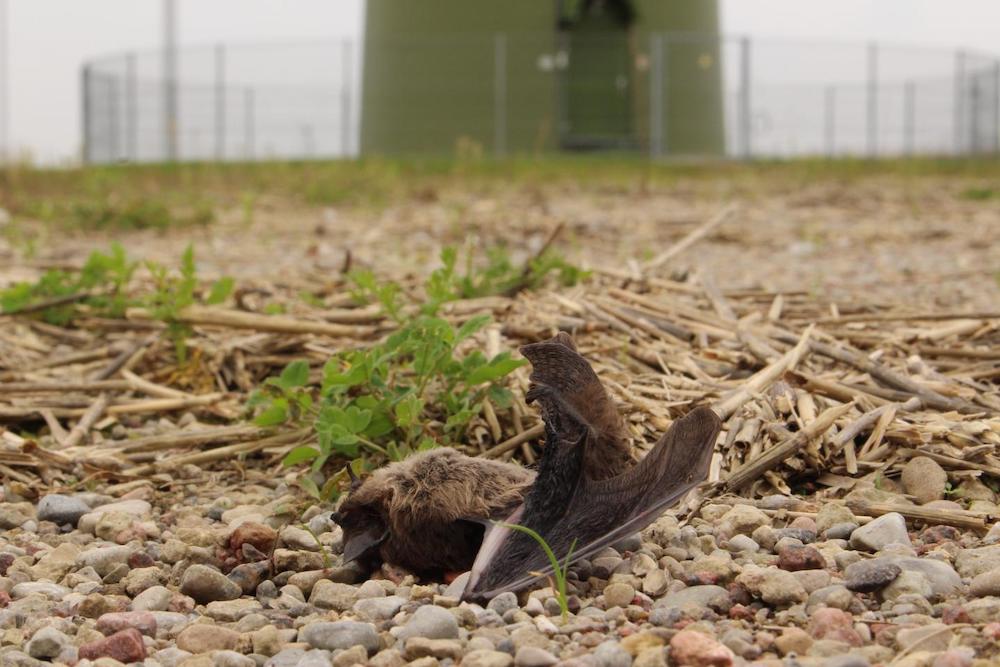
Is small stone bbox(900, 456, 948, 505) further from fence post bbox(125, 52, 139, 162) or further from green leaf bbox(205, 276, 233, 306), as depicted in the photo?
fence post bbox(125, 52, 139, 162)

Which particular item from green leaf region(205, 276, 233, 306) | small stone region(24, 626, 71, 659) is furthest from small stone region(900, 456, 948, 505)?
green leaf region(205, 276, 233, 306)

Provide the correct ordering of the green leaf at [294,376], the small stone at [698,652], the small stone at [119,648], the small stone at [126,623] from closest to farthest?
the small stone at [698,652], the small stone at [119,648], the small stone at [126,623], the green leaf at [294,376]

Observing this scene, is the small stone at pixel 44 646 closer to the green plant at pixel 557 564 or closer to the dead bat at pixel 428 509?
the dead bat at pixel 428 509

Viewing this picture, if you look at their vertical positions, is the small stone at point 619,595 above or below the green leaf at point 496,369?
below

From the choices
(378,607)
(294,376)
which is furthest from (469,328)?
(378,607)

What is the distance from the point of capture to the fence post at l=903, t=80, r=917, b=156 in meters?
25.1

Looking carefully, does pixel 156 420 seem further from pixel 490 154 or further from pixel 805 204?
pixel 490 154

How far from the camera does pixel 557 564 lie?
1.87 metres

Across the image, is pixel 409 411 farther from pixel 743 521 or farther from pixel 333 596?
pixel 743 521

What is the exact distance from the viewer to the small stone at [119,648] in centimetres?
172

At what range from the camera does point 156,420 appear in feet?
10.7

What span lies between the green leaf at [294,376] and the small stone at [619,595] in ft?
3.62

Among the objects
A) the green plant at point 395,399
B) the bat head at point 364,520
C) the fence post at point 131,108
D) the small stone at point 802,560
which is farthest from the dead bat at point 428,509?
the fence post at point 131,108

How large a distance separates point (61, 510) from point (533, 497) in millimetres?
1163
